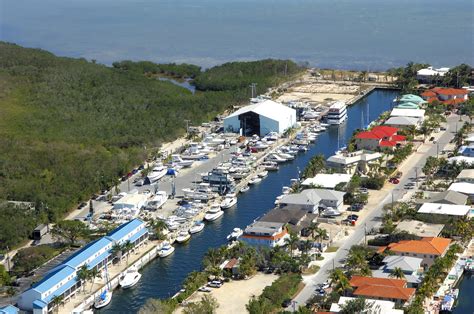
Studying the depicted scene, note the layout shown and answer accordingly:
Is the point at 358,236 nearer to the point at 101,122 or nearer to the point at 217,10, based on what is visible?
the point at 101,122

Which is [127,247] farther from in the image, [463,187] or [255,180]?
[463,187]

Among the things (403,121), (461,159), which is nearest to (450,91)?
(403,121)

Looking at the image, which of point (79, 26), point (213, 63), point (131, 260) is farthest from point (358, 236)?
point (79, 26)

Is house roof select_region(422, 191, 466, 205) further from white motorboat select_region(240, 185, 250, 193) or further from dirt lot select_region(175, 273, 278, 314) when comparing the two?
dirt lot select_region(175, 273, 278, 314)

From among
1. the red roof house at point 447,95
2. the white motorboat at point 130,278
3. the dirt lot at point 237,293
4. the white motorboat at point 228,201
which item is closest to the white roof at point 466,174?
the white motorboat at point 228,201

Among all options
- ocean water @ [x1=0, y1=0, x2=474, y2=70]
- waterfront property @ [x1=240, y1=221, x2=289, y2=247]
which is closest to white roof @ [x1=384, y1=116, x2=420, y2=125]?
waterfront property @ [x1=240, y1=221, x2=289, y2=247]
